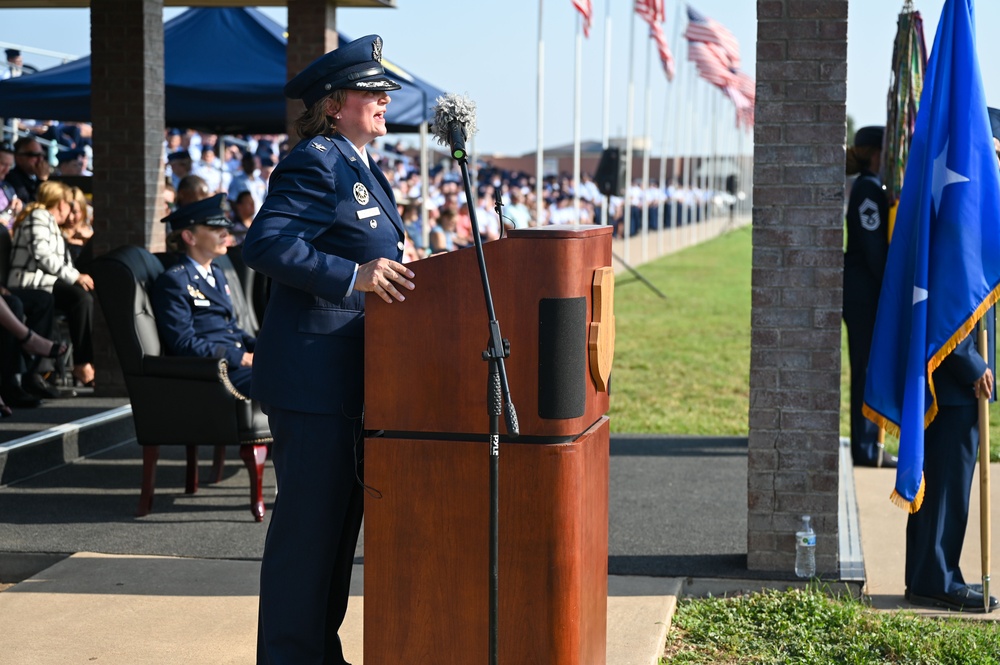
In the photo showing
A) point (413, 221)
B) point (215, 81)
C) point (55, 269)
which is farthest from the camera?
point (413, 221)

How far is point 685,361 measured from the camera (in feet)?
44.8

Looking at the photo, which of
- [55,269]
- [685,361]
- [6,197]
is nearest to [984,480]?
[55,269]

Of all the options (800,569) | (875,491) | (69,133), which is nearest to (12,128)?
(69,133)

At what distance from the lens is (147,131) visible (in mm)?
9188

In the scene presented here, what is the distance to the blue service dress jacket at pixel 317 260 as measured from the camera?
330 centimetres

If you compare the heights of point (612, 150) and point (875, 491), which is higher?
point (612, 150)

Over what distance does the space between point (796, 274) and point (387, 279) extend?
244cm

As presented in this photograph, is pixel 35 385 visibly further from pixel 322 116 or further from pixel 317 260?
pixel 317 260

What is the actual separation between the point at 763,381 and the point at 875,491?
2.41m

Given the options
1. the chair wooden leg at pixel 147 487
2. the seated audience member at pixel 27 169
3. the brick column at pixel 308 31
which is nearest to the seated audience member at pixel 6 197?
the seated audience member at pixel 27 169

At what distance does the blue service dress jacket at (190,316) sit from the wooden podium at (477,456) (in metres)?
3.37

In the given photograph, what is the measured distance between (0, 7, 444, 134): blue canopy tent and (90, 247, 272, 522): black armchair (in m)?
5.48

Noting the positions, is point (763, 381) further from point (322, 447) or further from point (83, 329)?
point (83, 329)

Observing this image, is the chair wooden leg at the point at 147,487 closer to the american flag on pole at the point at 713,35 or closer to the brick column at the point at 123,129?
the brick column at the point at 123,129
